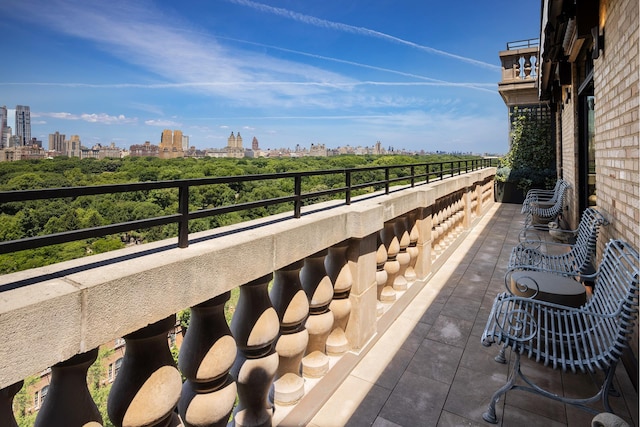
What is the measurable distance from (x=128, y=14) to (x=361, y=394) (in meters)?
113

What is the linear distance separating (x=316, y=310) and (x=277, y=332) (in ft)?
2.11

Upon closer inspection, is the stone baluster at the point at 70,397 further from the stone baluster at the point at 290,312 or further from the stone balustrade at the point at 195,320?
the stone baluster at the point at 290,312

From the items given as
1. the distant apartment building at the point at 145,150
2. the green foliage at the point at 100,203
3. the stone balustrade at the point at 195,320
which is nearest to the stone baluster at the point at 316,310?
the stone balustrade at the point at 195,320

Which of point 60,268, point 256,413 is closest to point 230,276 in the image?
point 60,268

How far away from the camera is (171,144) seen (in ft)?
468

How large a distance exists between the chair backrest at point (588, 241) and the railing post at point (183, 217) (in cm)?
383

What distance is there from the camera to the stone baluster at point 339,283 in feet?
9.57

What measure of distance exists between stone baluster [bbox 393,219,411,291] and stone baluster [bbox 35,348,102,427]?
10.8 ft

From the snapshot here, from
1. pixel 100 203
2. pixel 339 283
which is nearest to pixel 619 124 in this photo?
pixel 339 283

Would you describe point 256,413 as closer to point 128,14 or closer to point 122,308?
point 122,308

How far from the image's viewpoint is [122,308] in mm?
1250

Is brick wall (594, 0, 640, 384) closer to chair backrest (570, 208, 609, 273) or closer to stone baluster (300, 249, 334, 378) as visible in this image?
chair backrest (570, 208, 609, 273)

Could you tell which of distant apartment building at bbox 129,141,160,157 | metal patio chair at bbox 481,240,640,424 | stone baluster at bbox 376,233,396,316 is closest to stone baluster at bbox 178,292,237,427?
metal patio chair at bbox 481,240,640,424

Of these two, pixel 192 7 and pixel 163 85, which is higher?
pixel 192 7
